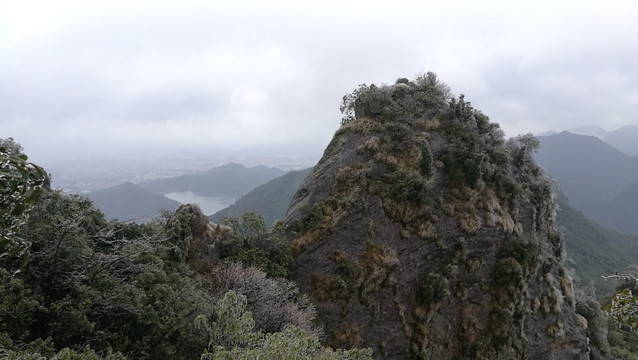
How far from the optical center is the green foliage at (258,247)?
1792 cm

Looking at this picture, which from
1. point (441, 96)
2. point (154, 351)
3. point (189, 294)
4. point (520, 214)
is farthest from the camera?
point (441, 96)

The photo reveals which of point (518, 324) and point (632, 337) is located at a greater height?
point (518, 324)

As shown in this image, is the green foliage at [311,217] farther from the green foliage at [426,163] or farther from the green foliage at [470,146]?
the green foliage at [470,146]

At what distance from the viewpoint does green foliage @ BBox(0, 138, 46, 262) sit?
264 cm

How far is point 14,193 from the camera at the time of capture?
2.71 m

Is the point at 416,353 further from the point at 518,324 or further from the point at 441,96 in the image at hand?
the point at 441,96

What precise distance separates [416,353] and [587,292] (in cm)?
2427

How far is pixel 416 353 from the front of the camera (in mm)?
18953

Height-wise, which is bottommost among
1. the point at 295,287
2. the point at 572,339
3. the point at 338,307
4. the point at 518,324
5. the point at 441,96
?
the point at 572,339

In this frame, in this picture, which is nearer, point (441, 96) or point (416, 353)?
point (416, 353)

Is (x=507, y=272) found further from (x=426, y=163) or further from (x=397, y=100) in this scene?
(x=397, y=100)

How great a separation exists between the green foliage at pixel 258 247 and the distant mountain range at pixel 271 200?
55.4 meters

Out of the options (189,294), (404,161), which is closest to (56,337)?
(189,294)

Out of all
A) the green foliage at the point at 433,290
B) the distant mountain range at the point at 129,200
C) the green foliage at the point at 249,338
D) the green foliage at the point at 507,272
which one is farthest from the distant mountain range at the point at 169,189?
the green foliage at the point at 249,338
